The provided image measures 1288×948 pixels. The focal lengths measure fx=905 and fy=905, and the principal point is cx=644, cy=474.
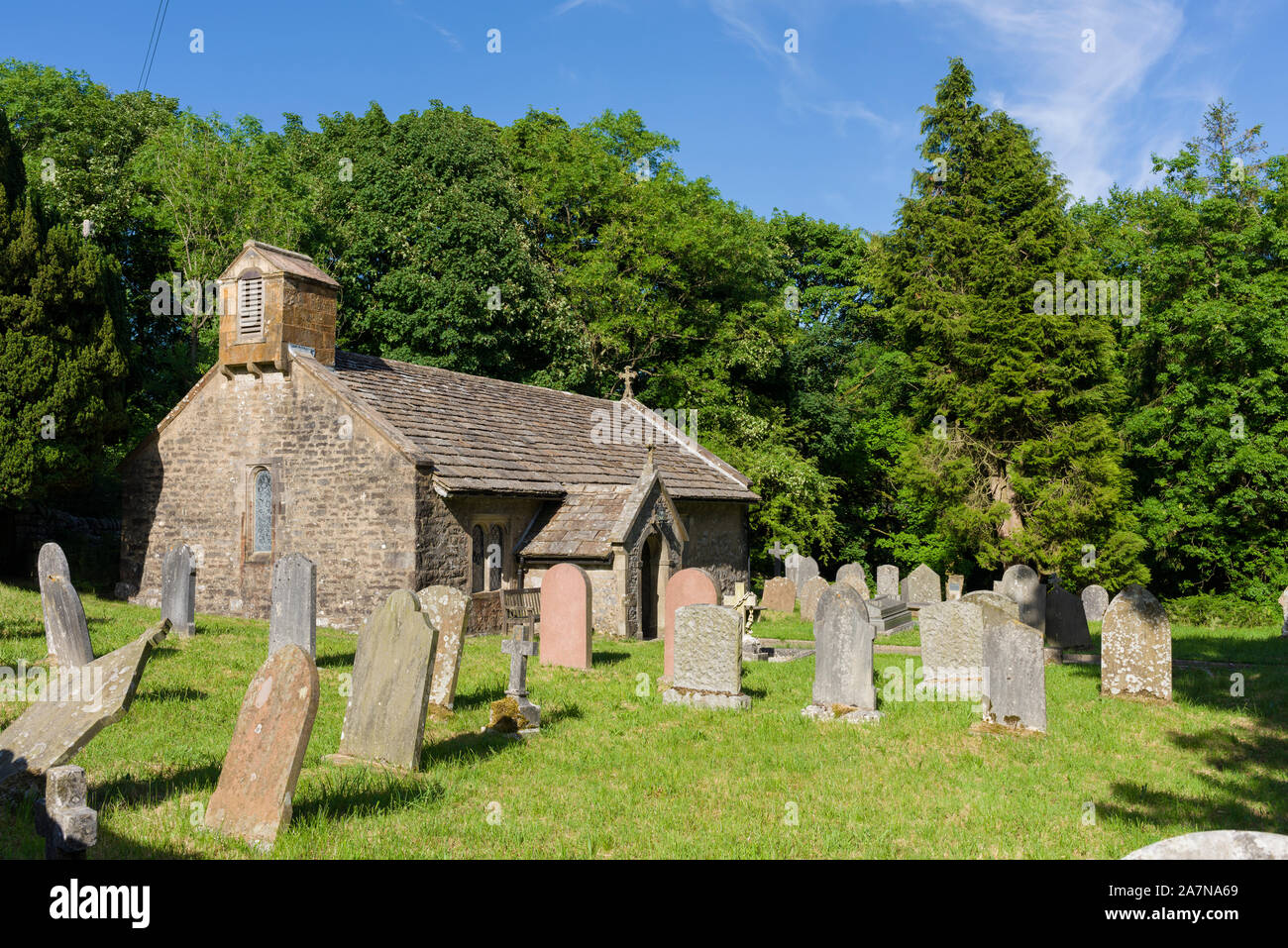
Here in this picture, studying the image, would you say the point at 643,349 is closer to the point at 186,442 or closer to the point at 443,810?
the point at 186,442

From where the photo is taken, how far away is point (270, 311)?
1977 centimetres

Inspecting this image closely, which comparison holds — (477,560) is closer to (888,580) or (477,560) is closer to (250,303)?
(250,303)

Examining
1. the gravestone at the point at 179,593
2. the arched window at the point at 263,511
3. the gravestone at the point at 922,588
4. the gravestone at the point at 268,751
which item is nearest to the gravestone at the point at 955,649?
the gravestone at the point at 268,751

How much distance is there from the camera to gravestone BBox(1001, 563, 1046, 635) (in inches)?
691

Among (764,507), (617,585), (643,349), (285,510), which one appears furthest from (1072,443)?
(285,510)

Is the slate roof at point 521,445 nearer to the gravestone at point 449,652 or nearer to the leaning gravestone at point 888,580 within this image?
the leaning gravestone at point 888,580

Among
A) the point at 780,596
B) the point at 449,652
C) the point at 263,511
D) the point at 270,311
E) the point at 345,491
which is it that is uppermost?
the point at 270,311

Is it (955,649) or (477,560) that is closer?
(955,649)

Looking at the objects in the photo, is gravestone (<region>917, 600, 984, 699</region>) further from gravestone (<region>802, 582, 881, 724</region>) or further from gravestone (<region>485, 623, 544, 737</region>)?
gravestone (<region>485, 623, 544, 737</region>)

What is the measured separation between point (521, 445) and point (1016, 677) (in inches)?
567

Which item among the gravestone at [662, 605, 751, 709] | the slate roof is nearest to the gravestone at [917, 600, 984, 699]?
the gravestone at [662, 605, 751, 709]

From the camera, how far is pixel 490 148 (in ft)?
112

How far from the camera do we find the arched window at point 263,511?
20047mm

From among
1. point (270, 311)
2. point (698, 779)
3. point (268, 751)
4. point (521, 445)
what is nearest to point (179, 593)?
point (270, 311)
